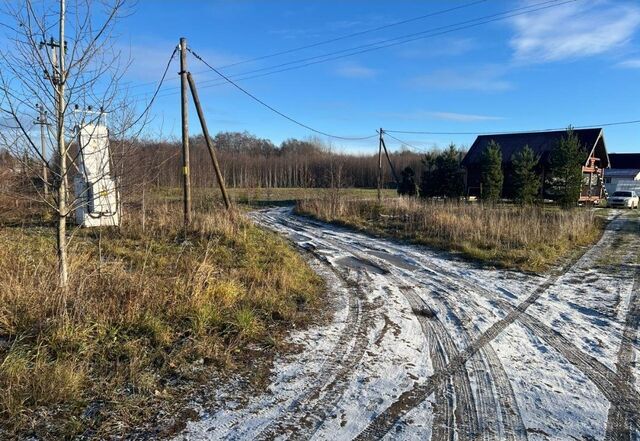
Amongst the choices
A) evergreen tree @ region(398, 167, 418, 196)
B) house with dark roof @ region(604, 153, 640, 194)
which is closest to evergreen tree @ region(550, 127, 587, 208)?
evergreen tree @ region(398, 167, 418, 196)

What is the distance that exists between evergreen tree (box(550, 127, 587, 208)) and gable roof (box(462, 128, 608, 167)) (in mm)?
7683

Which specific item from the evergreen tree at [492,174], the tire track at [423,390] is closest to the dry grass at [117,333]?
the tire track at [423,390]

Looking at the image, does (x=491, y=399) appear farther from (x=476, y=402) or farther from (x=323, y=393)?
(x=323, y=393)

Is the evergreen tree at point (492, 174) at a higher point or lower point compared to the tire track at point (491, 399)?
higher

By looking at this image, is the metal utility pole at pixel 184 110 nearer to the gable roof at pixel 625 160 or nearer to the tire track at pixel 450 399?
the tire track at pixel 450 399

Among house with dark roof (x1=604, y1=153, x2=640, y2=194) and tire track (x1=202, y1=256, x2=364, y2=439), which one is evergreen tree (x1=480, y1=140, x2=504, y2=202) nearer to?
tire track (x1=202, y1=256, x2=364, y2=439)

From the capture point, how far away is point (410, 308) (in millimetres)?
6547

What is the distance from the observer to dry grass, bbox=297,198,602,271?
11.0m

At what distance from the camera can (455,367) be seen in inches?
174

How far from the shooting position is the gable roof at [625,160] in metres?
61.7

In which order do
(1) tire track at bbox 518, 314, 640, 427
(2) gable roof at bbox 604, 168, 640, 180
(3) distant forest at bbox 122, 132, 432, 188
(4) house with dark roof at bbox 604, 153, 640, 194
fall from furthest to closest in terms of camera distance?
1. (2) gable roof at bbox 604, 168, 640, 180
2. (4) house with dark roof at bbox 604, 153, 640, 194
3. (3) distant forest at bbox 122, 132, 432, 188
4. (1) tire track at bbox 518, 314, 640, 427

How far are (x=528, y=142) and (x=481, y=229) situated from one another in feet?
82.8

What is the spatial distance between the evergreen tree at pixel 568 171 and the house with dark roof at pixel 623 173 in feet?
94.9

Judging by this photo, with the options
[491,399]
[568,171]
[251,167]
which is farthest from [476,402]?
[251,167]
